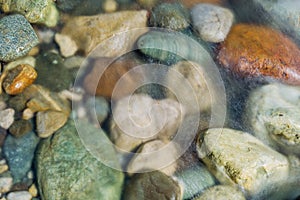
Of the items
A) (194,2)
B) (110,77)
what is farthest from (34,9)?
(194,2)

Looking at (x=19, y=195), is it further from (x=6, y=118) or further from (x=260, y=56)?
(x=260, y=56)

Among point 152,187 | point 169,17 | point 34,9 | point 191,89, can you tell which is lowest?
point 152,187

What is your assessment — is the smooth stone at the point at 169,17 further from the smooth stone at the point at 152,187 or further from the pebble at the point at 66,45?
the smooth stone at the point at 152,187

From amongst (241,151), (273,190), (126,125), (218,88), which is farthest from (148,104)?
(273,190)

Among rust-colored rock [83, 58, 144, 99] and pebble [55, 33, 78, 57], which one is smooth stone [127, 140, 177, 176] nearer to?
rust-colored rock [83, 58, 144, 99]

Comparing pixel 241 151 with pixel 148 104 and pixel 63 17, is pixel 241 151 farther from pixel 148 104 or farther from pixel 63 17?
pixel 63 17

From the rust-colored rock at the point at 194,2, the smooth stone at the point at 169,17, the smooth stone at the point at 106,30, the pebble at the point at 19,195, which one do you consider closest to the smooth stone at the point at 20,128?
the pebble at the point at 19,195
